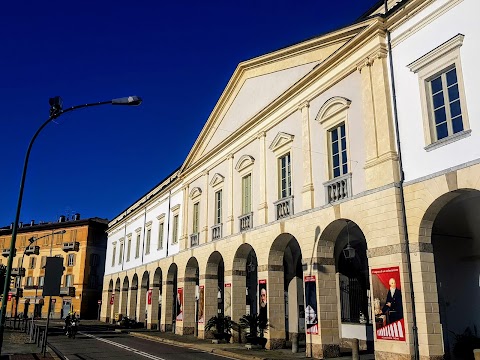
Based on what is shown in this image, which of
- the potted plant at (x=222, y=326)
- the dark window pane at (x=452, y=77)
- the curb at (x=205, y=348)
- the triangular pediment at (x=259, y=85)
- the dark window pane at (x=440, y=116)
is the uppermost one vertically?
the triangular pediment at (x=259, y=85)

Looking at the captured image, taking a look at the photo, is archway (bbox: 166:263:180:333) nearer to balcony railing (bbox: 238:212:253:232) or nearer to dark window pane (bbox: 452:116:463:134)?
balcony railing (bbox: 238:212:253:232)

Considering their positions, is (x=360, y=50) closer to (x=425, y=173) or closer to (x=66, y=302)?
(x=425, y=173)

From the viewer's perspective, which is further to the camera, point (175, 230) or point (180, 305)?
point (175, 230)

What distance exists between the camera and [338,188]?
593 inches

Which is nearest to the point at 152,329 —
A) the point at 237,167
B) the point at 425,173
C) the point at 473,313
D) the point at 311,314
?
the point at 237,167

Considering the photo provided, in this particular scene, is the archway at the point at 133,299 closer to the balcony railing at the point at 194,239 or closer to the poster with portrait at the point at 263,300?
the balcony railing at the point at 194,239

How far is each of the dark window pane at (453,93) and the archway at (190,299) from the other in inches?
699

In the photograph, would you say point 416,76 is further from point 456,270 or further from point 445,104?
point 456,270

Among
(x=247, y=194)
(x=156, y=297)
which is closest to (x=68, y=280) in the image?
(x=156, y=297)

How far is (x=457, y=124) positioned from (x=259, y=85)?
11455mm

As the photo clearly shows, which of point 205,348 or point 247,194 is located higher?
point 247,194

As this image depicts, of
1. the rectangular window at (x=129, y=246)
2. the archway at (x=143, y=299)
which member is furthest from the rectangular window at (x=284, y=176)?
the rectangular window at (x=129, y=246)

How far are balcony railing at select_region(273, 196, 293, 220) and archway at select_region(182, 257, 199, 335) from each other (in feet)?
30.6

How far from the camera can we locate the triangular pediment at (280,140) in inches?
714
